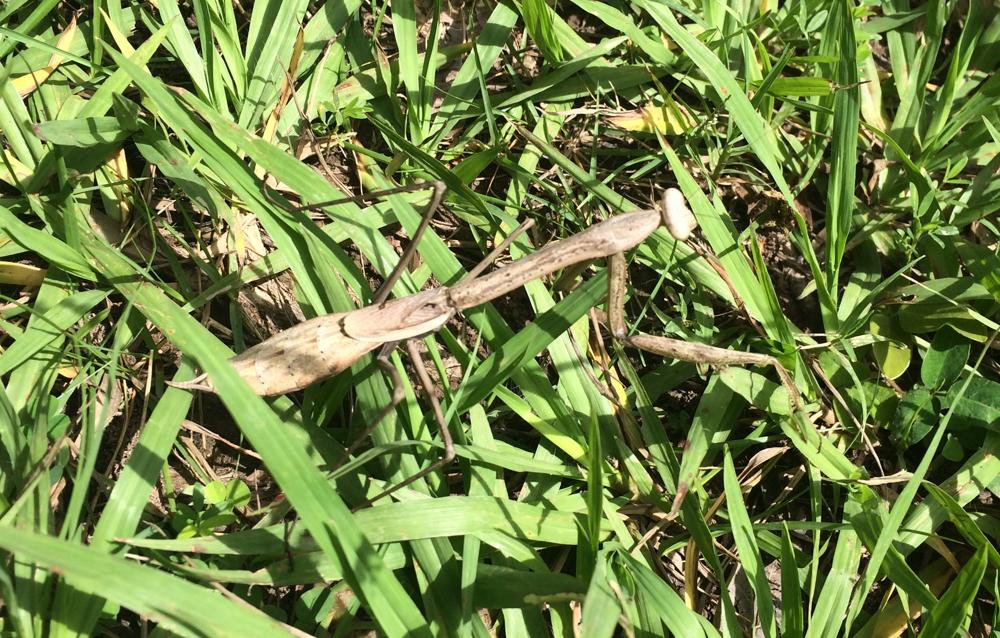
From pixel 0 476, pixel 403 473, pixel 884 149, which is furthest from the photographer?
pixel 884 149

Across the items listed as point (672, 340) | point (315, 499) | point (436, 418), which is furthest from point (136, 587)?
point (672, 340)

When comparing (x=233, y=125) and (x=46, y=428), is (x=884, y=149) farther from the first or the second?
(x=46, y=428)

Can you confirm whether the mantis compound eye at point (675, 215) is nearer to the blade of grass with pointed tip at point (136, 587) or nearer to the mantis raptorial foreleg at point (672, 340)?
the mantis raptorial foreleg at point (672, 340)

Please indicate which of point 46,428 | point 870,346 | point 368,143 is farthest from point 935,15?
point 46,428

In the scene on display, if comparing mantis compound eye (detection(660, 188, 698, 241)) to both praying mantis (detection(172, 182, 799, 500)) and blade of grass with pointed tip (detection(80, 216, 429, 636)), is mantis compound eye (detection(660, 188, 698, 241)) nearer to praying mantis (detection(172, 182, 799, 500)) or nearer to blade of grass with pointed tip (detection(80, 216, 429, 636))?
praying mantis (detection(172, 182, 799, 500))

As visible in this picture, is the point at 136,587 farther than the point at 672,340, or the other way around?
the point at 672,340

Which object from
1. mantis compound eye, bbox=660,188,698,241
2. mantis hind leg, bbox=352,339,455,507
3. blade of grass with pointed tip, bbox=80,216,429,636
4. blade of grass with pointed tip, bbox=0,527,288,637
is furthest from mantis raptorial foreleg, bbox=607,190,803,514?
blade of grass with pointed tip, bbox=0,527,288,637

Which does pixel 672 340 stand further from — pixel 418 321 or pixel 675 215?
pixel 418 321

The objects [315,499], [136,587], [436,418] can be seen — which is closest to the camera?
[136,587]

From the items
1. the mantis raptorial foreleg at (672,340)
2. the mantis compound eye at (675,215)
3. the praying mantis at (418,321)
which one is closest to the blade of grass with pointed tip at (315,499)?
the praying mantis at (418,321)
